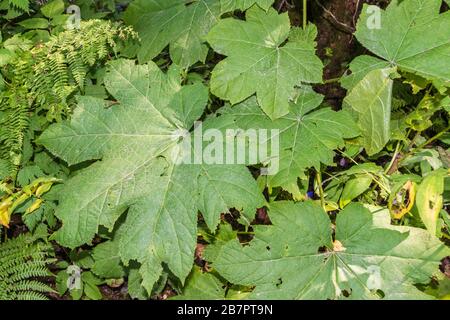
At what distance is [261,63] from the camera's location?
1695 mm

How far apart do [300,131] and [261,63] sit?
31 cm

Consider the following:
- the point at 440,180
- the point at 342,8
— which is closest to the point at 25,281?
the point at 440,180

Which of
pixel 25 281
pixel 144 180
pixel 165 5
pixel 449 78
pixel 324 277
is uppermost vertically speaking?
pixel 165 5

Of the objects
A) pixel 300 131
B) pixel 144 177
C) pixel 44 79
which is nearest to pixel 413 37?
pixel 300 131

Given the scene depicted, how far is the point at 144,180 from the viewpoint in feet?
5.47

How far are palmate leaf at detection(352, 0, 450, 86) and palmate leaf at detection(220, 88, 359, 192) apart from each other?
241 mm

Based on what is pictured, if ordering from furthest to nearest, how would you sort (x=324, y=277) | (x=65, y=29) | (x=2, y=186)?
(x=65, y=29)
(x=2, y=186)
(x=324, y=277)

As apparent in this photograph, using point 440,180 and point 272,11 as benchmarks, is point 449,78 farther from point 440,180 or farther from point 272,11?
point 272,11

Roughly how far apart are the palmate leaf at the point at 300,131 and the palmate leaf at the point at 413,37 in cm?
24

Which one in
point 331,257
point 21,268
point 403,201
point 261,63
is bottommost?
point 21,268

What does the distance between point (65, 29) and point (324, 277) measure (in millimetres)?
1568

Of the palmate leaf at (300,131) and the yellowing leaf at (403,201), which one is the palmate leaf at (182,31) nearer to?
the palmate leaf at (300,131)

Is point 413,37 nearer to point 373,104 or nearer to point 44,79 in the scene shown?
point 373,104

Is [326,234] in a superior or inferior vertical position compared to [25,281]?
superior
